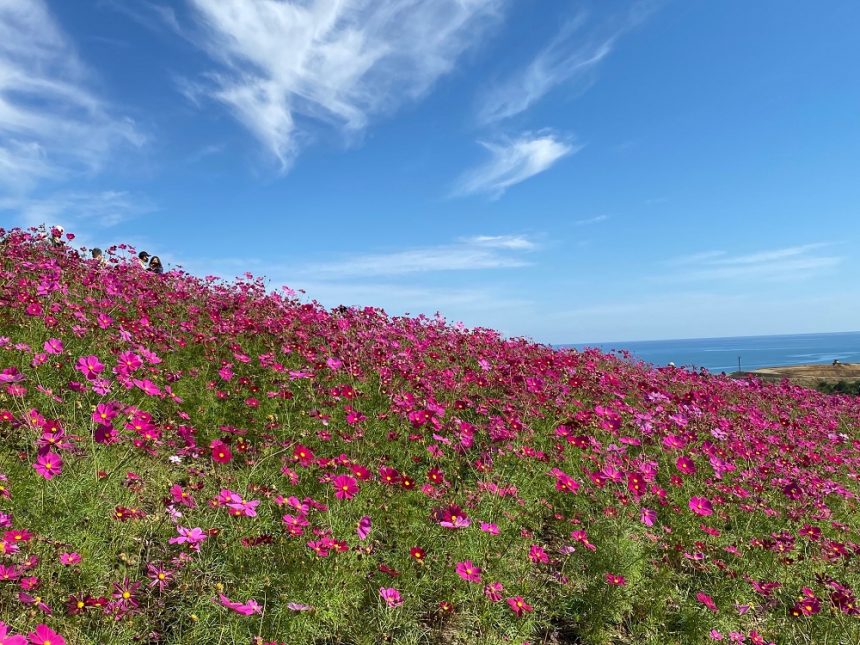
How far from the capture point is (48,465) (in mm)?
2387

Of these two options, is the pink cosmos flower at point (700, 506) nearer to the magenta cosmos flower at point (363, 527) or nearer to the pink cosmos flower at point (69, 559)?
the magenta cosmos flower at point (363, 527)

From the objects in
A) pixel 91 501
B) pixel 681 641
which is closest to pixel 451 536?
pixel 681 641

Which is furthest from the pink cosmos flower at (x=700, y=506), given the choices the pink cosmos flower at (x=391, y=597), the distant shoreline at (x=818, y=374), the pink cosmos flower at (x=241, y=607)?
the distant shoreline at (x=818, y=374)

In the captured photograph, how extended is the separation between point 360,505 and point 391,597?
86cm

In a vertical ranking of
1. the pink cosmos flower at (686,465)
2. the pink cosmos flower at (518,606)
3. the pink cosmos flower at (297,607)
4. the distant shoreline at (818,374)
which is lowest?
the distant shoreline at (818,374)

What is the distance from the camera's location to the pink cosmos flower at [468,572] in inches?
110

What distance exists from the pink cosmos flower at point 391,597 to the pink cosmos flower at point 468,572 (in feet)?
1.14

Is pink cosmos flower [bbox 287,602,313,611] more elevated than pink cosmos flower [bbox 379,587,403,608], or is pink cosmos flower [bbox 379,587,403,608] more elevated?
pink cosmos flower [bbox 287,602,313,611]

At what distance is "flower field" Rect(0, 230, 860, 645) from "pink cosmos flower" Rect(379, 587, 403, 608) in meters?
0.03

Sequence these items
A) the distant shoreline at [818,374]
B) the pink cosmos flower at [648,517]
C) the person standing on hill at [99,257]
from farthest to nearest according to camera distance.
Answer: the distant shoreline at [818,374]
the person standing on hill at [99,257]
the pink cosmos flower at [648,517]

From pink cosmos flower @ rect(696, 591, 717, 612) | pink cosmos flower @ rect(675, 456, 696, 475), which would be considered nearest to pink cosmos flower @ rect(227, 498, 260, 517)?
pink cosmos flower @ rect(696, 591, 717, 612)

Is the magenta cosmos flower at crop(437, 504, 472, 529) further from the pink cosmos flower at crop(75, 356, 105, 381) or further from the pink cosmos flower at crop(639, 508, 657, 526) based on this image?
the pink cosmos flower at crop(75, 356, 105, 381)

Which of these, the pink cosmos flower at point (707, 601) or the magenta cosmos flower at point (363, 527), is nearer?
the magenta cosmos flower at point (363, 527)

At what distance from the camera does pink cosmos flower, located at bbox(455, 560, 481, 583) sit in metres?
2.80
